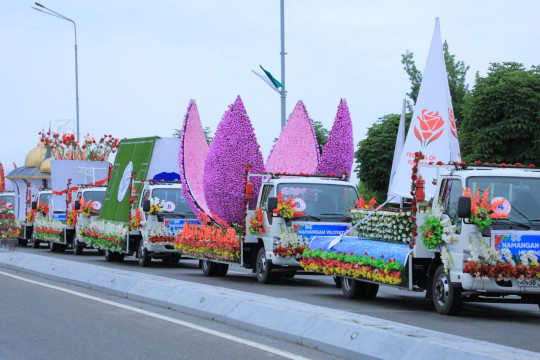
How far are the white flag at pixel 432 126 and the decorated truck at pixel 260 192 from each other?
1.46 meters

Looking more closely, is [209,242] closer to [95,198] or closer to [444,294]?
[444,294]

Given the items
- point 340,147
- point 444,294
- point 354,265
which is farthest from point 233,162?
point 444,294

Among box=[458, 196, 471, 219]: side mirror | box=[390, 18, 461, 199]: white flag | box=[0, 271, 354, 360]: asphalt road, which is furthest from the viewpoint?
box=[390, 18, 461, 199]: white flag

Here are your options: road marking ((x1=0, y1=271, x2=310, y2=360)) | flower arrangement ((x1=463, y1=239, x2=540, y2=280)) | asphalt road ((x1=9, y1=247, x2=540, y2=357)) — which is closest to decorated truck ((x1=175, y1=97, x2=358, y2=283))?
asphalt road ((x1=9, y1=247, x2=540, y2=357))

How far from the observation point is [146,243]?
2756cm

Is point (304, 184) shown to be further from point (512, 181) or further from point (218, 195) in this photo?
point (512, 181)

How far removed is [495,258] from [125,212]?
658 inches

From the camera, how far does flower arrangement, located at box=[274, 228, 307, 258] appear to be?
66.6 ft

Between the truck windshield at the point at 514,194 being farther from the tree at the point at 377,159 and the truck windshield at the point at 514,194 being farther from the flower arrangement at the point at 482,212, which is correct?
the tree at the point at 377,159

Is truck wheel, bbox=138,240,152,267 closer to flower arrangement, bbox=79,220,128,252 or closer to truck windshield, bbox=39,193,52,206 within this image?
flower arrangement, bbox=79,220,128,252

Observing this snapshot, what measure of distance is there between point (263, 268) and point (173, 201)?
6.65m

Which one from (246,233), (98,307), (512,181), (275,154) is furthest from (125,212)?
(512,181)

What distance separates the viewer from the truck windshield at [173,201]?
2741 cm

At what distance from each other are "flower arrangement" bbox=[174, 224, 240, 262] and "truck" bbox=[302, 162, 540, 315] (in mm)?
5760
